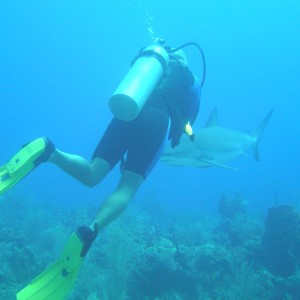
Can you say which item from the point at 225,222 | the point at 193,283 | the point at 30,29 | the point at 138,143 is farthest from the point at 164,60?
the point at 30,29

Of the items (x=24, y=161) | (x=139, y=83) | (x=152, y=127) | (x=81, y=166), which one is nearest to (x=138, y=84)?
(x=139, y=83)

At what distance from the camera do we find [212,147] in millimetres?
8750

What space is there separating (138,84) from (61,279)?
86.1 inches

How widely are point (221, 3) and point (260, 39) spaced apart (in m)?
27.4

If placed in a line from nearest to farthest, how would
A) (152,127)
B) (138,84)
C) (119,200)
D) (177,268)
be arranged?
(138,84)
(119,200)
(152,127)
(177,268)

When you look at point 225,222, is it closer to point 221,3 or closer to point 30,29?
point 221,3

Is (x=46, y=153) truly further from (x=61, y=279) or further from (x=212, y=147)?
(x=212, y=147)

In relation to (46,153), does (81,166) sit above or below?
below

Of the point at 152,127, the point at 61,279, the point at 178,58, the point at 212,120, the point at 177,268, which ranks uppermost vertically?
the point at 178,58

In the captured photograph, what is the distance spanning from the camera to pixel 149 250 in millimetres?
7805

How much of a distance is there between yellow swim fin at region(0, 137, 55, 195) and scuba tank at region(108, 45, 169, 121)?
0.88 m

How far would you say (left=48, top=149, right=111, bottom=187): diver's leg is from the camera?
410 centimetres

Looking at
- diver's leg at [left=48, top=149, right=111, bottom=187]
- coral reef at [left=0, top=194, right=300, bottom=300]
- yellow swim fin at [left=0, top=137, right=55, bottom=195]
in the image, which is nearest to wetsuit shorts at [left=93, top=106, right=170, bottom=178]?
diver's leg at [left=48, top=149, right=111, bottom=187]

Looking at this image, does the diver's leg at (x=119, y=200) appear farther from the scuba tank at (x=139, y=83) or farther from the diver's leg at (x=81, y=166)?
the scuba tank at (x=139, y=83)
